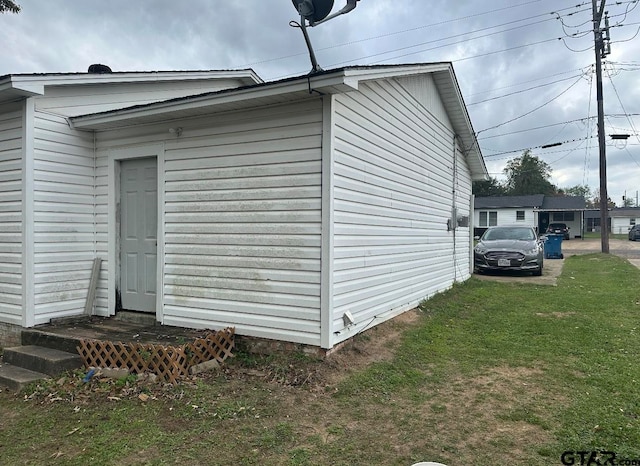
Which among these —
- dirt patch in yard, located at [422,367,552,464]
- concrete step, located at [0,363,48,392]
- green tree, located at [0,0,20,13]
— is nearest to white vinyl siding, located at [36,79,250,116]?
concrete step, located at [0,363,48,392]

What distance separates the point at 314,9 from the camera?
4.77 meters

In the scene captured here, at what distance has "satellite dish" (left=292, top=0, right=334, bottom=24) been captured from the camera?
4.71 meters

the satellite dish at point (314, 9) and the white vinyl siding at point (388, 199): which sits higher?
the satellite dish at point (314, 9)

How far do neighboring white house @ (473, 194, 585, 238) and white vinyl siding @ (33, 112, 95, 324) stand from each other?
3421 centimetres

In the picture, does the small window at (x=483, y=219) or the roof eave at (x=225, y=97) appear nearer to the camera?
the roof eave at (x=225, y=97)

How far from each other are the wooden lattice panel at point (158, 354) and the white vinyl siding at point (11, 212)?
1832 mm

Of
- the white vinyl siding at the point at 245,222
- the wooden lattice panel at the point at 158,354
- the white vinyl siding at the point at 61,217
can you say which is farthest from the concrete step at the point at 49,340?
the white vinyl siding at the point at 245,222

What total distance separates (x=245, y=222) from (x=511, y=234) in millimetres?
11167

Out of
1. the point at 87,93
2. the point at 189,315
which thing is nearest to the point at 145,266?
the point at 189,315

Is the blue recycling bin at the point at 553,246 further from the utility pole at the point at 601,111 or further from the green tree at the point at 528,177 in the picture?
the green tree at the point at 528,177

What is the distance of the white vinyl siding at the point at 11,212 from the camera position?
591 centimetres

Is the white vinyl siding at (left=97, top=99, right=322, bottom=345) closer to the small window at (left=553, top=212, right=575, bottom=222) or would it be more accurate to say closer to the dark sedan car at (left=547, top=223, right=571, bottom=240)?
the dark sedan car at (left=547, top=223, right=571, bottom=240)

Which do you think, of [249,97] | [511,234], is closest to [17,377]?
[249,97]

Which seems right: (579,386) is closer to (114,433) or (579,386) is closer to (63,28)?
(114,433)
